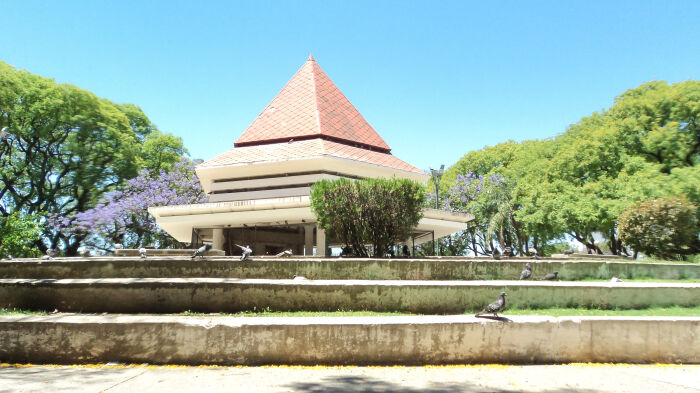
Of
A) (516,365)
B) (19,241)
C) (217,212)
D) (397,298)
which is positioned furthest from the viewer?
(19,241)

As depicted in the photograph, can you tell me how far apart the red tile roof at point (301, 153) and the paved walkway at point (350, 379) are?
1350cm

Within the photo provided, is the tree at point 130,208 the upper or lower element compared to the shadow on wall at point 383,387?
upper

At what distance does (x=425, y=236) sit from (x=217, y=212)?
12.0m

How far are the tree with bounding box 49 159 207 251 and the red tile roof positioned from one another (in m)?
8.01

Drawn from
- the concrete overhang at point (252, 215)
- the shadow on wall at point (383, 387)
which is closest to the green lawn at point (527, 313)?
the shadow on wall at point (383, 387)

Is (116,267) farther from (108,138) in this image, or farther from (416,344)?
(108,138)

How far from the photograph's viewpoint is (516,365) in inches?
220

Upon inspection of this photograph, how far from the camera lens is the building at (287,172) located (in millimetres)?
17531

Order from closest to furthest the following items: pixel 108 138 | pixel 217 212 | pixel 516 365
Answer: pixel 516 365, pixel 217 212, pixel 108 138

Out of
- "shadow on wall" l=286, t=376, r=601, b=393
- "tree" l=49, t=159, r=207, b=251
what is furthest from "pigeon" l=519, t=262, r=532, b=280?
"tree" l=49, t=159, r=207, b=251

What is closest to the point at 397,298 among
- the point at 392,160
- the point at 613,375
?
the point at 613,375

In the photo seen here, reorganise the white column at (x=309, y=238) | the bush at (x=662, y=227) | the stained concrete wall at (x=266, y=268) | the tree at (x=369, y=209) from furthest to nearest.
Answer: the white column at (x=309, y=238)
the bush at (x=662, y=227)
the tree at (x=369, y=209)
the stained concrete wall at (x=266, y=268)

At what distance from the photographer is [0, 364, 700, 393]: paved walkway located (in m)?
4.42

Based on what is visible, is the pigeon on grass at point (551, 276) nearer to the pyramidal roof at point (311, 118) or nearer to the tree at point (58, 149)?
the pyramidal roof at point (311, 118)
